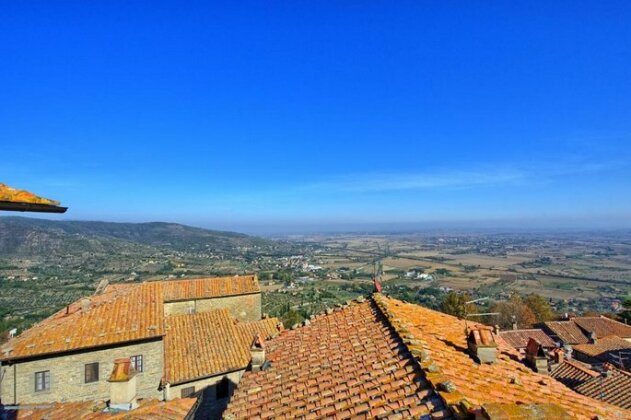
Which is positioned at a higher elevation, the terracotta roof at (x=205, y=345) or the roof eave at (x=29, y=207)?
the roof eave at (x=29, y=207)

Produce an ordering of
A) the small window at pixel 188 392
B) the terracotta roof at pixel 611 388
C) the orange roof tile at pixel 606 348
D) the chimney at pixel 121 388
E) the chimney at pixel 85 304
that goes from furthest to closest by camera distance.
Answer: the orange roof tile at pixel 606 348 < the chimney at pixel 85 304 < the small window at pixel 188 392 < the terracotta roof at pixel 611 388 < the chimney at pixel 121 388

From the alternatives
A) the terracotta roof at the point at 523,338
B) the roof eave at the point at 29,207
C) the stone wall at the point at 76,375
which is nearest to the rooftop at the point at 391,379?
the roof eave at the point at 29,207

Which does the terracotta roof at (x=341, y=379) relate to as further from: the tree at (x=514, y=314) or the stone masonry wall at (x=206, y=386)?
the tree at (x=514, y=314)

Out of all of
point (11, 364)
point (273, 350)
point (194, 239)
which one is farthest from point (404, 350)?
point (194, 239)

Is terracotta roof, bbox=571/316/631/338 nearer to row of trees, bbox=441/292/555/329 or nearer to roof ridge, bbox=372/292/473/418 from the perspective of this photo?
row of trees, bbox=441/292/555/329

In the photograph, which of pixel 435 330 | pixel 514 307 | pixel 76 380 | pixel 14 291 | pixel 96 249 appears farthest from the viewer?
pixel 96 249

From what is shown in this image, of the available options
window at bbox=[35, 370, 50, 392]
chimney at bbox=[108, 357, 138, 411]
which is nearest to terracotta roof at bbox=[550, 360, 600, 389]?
chimney at bbox=[108, 357, 138, 411]

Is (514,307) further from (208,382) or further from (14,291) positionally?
(14,291)
